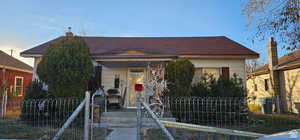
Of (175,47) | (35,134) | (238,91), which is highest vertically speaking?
(175,47)

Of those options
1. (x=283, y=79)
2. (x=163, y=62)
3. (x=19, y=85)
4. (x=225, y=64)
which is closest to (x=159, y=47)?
(x=163, y=62)

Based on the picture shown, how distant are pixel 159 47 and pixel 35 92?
23.2 feet

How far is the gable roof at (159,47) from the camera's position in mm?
8430

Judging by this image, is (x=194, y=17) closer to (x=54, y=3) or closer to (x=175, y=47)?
(x=175, y=47)

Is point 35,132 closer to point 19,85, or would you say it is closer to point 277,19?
point 277,19

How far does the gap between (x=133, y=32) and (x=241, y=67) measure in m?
9.19

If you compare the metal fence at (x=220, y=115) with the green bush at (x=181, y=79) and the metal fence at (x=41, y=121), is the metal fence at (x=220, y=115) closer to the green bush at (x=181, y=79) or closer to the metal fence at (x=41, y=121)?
the green bush at (x=181, y=79)

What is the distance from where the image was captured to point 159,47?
11.1 metres

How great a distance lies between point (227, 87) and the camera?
6938 mm

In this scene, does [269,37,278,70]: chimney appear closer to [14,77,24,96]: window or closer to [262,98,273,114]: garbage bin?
[262,98,273,114]: garbage bin

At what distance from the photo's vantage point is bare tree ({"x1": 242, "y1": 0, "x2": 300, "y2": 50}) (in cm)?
571

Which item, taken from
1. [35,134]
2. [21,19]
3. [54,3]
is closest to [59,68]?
[35,134]

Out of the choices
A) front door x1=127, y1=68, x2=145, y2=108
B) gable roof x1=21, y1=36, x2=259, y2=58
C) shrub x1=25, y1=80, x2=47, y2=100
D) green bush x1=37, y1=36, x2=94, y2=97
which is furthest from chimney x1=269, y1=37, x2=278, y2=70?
shrub x1=25, y1=80, x2=47, y2=100

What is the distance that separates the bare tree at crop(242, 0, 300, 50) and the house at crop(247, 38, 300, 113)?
542 centimetres
